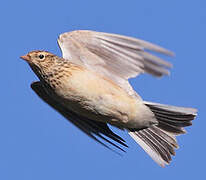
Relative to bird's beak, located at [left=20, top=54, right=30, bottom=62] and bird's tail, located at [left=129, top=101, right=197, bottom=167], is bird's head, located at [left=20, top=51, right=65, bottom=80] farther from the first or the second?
bird's tail, located at [left=129, top=101, right=197, bottom=167]

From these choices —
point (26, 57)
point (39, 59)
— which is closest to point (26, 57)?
point (26, 57)

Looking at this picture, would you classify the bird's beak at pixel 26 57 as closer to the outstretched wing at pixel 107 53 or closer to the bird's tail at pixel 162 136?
the outstretched wing at pixel 107 53

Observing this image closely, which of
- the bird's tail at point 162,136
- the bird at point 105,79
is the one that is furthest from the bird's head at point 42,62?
the bird's tail at point 162,136

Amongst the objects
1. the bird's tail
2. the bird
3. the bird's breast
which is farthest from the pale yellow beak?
the bird's tail

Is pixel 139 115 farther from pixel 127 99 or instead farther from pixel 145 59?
pixel 145 59

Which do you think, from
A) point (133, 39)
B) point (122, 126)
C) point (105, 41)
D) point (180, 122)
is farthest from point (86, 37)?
point (180, 122)

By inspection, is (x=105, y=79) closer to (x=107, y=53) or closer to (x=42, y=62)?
(x=107, y=53)
